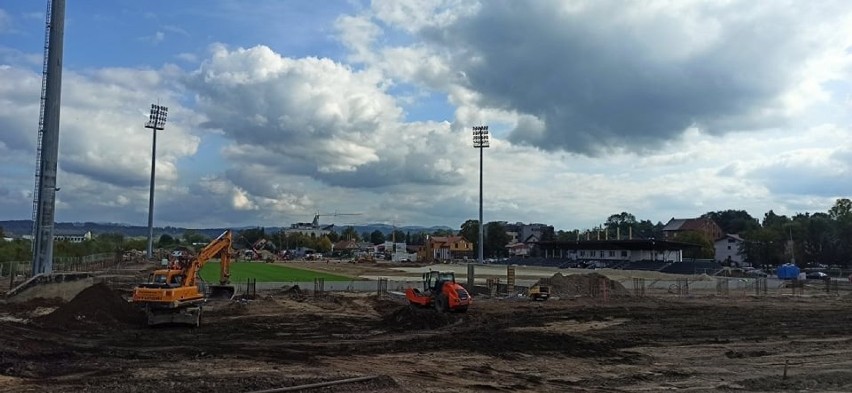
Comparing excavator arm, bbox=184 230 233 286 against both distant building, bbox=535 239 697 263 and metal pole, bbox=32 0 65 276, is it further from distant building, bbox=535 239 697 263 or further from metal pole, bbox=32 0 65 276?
distant building, bbox=535 239 697 263

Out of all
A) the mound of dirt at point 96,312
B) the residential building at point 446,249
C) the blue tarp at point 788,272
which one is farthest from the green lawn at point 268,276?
the residential building at point 446,249

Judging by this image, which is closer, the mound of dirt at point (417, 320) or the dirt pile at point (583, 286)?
the mound of dirt at point (417, 320)

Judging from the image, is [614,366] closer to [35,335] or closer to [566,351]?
[566,351]

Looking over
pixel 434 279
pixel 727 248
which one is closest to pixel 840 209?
pixel 727 248

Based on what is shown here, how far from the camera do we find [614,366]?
65.8 feet

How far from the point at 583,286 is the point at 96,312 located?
1465 inches

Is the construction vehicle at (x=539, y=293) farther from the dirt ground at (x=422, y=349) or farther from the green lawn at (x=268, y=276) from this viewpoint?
the green lawn at (x=268, y=276)

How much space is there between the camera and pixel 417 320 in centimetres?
3048

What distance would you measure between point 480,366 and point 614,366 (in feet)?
13.0

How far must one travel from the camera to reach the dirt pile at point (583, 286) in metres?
54.2

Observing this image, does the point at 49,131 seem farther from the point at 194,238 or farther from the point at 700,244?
the point at 700,244

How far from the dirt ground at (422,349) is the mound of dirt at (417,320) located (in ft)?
0.29

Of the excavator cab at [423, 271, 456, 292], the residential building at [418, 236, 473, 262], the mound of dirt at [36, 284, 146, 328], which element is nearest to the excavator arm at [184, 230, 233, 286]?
the mound of dirt at [36, 284, 146, 328]

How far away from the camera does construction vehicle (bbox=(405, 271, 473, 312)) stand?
3381 cm
